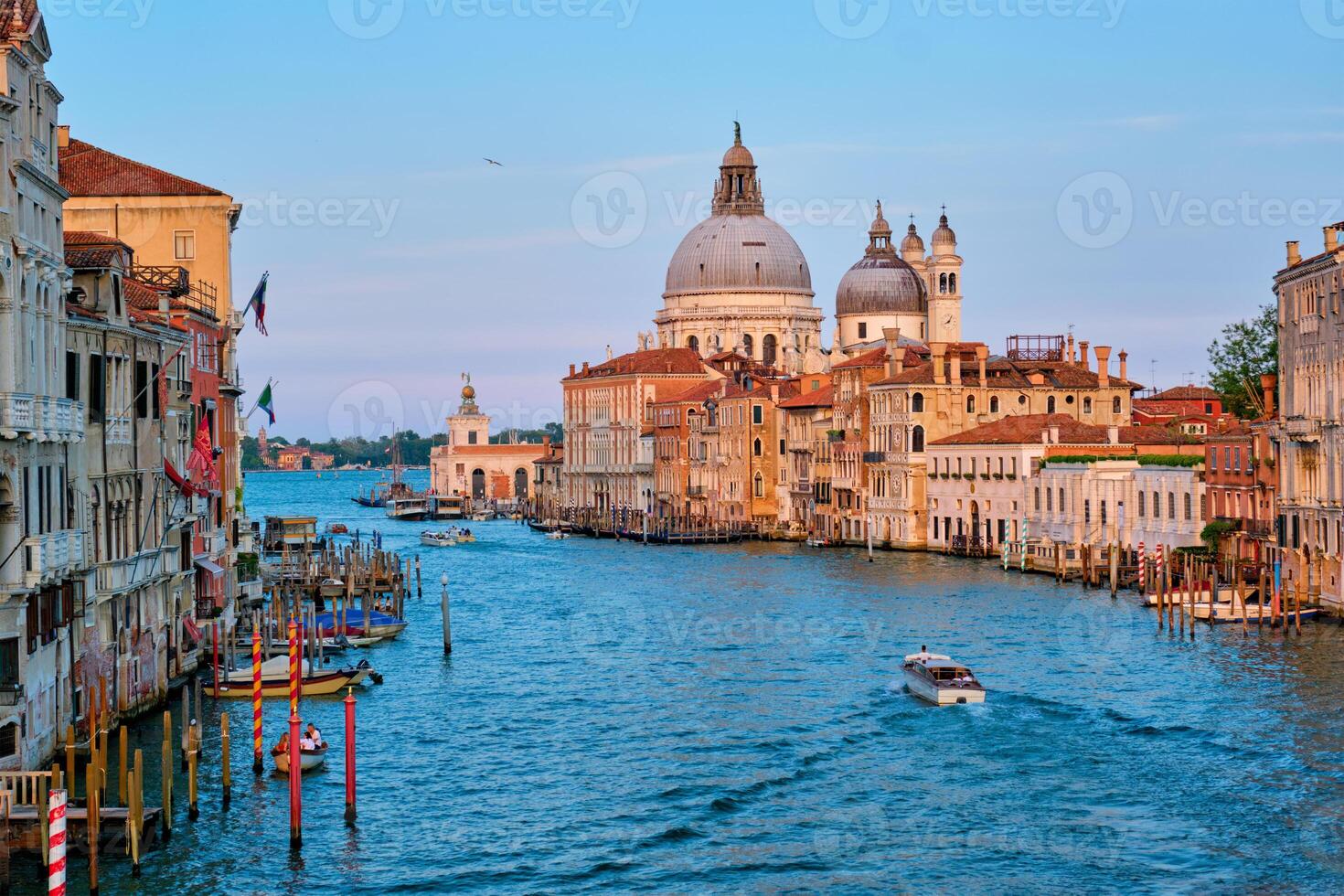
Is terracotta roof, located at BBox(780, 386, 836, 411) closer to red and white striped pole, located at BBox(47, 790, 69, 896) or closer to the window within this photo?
the window

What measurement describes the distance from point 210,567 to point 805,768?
10.7 m

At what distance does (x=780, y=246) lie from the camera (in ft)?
362

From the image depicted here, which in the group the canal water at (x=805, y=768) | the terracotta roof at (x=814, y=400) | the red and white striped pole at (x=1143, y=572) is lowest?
the canal water at (x=805, y=768)

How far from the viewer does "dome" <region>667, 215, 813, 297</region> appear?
109m

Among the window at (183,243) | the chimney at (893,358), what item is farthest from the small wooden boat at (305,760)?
the chimney at (893,358)

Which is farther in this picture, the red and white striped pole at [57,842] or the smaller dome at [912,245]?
the smaller dome at [912,245]

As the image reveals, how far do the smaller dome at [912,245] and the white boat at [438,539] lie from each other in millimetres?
29856

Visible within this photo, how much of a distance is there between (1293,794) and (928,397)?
4389cm

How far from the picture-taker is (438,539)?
83.4 meters

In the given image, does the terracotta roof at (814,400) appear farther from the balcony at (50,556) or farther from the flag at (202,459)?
the balcony at (50,556)

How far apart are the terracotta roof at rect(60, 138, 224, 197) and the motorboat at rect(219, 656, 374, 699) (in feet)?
27.9

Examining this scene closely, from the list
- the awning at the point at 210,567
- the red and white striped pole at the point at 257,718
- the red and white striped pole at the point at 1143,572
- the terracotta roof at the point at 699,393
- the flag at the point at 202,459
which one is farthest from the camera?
the terracotta roof at the point at 699,393

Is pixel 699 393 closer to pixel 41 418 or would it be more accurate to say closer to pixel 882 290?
pixel 882 290

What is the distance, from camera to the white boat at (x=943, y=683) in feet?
99.6
